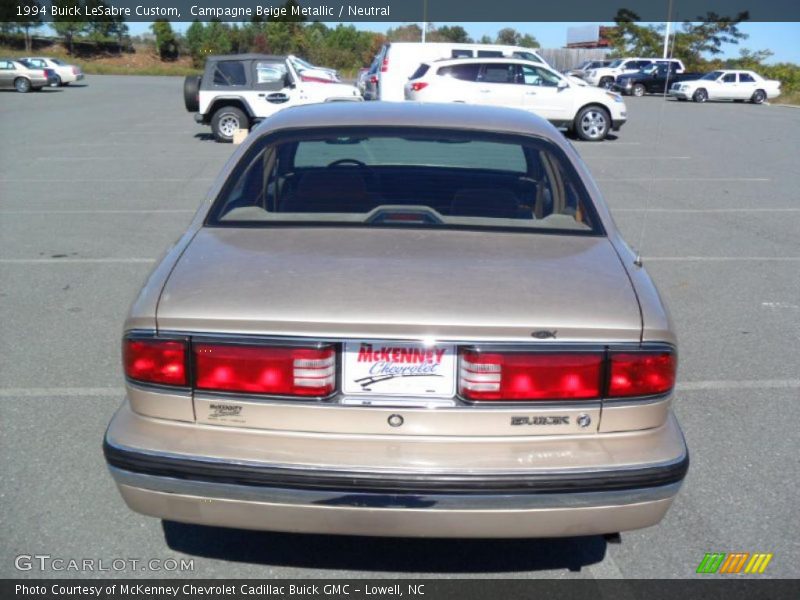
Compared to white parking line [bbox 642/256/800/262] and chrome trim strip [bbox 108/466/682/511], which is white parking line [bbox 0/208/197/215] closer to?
white parking line [bbox 642/256/800/262]

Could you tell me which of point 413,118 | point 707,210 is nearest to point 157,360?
point 413,118

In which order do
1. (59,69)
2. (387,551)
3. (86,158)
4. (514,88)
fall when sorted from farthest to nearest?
(59,69), (514,88), (86,158), (387,551)

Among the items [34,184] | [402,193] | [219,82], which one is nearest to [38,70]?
[219,82]

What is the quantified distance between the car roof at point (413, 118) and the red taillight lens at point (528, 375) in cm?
152

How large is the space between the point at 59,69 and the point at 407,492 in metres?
41.8

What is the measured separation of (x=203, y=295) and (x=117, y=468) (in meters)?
0.61

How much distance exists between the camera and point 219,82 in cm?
1670

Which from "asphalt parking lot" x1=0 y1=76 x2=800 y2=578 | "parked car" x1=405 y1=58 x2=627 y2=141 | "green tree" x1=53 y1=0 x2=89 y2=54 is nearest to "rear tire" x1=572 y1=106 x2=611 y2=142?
"parked car" x1=405 y1=58 x2=627 y2=141

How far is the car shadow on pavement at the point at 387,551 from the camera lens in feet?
9.95

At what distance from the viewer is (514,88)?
1802 centimetres

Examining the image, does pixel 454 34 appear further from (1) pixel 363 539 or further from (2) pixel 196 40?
(1) pixel 363 539

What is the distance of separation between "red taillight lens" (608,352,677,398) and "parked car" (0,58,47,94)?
128ft

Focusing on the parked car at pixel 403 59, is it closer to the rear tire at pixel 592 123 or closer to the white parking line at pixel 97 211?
the rear tire at pixel 592 123
